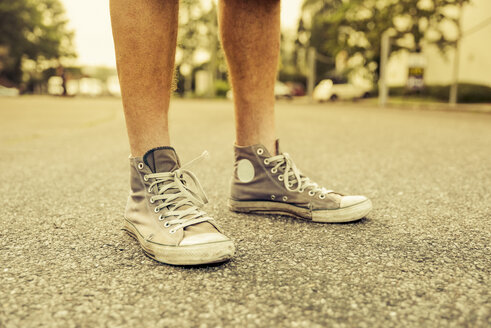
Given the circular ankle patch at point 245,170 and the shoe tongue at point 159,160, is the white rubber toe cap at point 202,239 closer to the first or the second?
the shoe tongue at point 159,160

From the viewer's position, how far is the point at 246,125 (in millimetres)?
1481

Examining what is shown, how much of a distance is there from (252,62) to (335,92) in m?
21.3

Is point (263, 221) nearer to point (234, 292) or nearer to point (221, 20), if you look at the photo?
point (234, 292)

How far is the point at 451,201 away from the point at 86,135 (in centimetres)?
359

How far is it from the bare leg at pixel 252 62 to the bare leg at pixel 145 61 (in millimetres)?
263

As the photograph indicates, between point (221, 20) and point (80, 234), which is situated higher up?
point (221, 20)

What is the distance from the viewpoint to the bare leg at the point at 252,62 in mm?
1450

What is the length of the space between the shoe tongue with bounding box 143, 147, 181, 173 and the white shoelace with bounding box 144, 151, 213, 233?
0.07 ft

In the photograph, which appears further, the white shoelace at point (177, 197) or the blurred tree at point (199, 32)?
the blurred tree at point (199, 32)

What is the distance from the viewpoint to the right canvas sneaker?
4.60 feet

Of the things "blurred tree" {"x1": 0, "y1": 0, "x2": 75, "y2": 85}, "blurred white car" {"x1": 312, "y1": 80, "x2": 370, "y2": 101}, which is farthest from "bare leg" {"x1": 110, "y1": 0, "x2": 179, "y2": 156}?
"blurred tree" {"x1": 0, "y1": 0, "x2": 75, "y2": 85}

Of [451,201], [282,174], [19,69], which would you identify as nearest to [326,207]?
[282,174]

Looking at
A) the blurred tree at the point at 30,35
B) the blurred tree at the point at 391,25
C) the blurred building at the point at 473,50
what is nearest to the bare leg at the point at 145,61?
the blurred building at the point at 473,50

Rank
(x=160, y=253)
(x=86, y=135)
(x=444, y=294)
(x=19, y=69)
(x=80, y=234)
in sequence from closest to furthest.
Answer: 1. (x=444, y=294)
2. (x=160, y=253)
3. (x=80, y=234)
4. (x=86, y=135)
5. (x=19, y=69)
